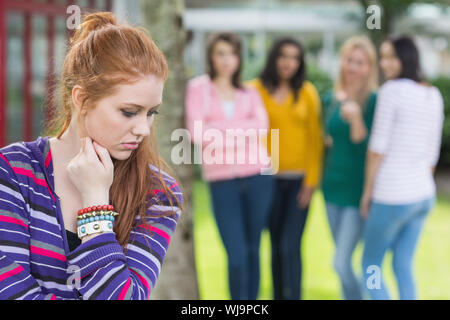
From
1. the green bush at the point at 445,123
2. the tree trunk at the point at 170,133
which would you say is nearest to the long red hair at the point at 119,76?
the tree trunk at the point at 170,133

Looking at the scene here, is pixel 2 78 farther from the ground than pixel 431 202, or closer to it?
farther from the ground

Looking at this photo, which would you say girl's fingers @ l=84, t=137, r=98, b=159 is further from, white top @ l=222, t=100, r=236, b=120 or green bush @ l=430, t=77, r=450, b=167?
green bush @ l=430, t=77, r=450, b=167

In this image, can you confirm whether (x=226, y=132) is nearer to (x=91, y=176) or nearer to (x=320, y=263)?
(x=91, y=176)

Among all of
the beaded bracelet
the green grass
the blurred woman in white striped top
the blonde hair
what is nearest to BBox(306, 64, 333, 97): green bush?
the green grass

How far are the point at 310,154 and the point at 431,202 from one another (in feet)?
3.02

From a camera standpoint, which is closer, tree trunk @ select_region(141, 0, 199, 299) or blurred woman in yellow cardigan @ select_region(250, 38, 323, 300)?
tree trunk @ select_region(141, 0, 199, 299)

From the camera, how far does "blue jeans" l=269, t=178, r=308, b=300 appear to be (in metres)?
4.00

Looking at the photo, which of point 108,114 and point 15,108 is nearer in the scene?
point 108,114

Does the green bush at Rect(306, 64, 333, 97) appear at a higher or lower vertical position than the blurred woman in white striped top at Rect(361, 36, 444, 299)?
higher

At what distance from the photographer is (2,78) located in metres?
5.23

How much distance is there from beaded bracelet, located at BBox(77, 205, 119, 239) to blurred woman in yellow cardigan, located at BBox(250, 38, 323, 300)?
8.99 feet
